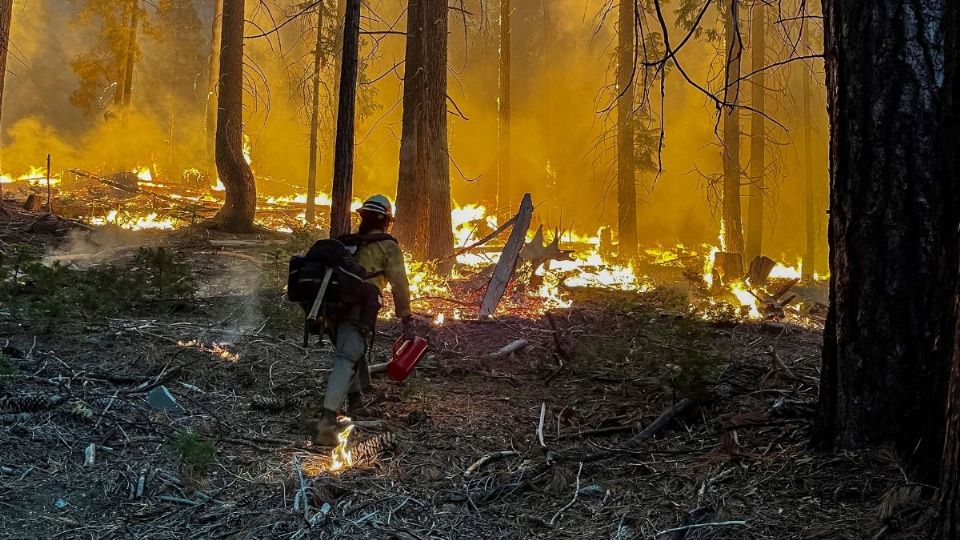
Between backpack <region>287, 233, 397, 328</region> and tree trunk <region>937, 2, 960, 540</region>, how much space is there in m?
3.96

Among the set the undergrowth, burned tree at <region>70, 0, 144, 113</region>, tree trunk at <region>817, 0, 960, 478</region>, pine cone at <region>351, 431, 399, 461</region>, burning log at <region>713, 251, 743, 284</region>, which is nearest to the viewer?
tree trunk at <region>817, 0, 960, 478</region>

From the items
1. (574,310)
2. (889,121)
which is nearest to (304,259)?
(889,121)

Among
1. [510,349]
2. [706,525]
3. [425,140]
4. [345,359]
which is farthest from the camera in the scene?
[425,140]

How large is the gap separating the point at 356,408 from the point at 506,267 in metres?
5.15

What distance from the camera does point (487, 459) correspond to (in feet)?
15.6

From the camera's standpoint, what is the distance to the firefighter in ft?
18.6

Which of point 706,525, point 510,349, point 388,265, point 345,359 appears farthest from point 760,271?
point 706,525

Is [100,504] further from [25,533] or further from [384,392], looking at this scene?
[384,392]

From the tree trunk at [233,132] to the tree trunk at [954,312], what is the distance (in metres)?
14.9

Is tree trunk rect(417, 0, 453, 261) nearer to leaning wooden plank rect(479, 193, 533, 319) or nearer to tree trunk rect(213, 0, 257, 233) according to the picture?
leaning wooden plank rect(479, 193, 533, 319)

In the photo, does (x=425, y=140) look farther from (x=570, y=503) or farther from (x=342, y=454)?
(x=570, y=503)

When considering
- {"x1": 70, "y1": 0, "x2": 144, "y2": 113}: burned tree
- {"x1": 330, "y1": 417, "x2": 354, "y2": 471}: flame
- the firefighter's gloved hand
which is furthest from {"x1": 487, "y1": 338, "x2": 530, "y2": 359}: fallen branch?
{"x1": 70, "y1": 0, "x2": 144, "y2": 113}: burned tree

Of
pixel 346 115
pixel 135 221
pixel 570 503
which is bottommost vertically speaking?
pixel 570 503

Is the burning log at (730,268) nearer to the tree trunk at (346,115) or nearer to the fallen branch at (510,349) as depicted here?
the fallen branch at (510,349)
